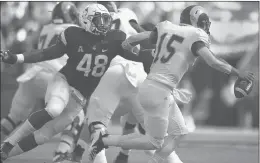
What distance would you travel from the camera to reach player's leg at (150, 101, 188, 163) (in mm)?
6973

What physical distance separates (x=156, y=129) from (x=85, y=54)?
1.26 m

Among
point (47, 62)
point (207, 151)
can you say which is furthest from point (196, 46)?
point (207, 151)

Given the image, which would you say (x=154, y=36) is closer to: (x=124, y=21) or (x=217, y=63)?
(x=217, y=63)

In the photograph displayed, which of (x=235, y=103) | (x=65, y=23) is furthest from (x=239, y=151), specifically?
(x=235, y=103)

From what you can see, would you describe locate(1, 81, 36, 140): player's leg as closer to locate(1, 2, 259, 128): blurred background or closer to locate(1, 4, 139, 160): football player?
locate(1, 4, 139, 160): football player

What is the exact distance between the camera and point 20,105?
9.27 meters

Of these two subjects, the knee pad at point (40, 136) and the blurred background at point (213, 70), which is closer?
the knee pad at point (40, 136)

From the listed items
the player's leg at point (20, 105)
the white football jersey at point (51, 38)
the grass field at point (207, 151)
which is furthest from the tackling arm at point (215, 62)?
the player's leg at point (20, 105)

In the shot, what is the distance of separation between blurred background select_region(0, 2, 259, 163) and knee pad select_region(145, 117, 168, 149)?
4.22m

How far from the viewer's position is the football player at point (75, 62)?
712 cm

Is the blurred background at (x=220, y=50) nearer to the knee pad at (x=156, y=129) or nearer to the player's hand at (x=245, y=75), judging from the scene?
the knee pad at (x=156, y=129)

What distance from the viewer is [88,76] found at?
24.3 feet

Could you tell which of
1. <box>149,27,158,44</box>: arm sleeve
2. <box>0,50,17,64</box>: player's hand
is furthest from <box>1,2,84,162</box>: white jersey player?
<box>149,27,158,44</box>: arm sleeve

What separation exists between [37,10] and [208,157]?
5.10 meters
